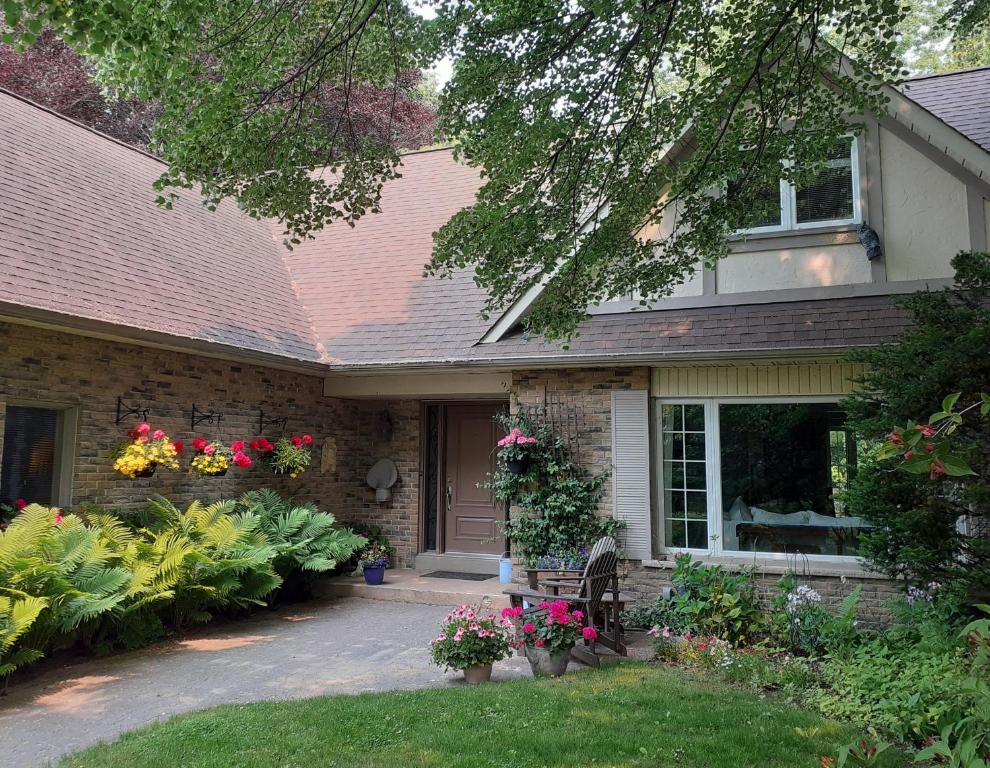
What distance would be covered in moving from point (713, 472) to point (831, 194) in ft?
10.4

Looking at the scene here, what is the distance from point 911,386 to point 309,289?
8685mm

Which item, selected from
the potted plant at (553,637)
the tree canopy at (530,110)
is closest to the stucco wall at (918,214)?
the tree canopy at (530,110)

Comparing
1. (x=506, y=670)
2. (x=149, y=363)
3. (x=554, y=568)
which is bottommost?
(x=506, y=670)

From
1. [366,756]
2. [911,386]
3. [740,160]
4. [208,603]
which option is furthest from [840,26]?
[208,603]

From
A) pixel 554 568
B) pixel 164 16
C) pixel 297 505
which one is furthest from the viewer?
pixel 297 505

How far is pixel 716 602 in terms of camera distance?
7.05 metres

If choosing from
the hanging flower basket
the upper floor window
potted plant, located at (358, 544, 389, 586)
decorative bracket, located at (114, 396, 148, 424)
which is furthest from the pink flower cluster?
the upper floor window

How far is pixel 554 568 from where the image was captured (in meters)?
8.20

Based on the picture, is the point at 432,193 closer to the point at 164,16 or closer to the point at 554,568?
the point at 554,568

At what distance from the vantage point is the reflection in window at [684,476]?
27.2 feet

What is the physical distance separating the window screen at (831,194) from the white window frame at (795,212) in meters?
0.02

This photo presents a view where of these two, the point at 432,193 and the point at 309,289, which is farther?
the point at 432,193

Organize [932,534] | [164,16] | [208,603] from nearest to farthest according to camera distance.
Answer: [164,16] → [932,534] → [208,603]

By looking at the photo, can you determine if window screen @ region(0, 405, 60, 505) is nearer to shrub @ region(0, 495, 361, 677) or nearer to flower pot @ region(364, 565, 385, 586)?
shrub @ region(0, 495, 361, 677)
